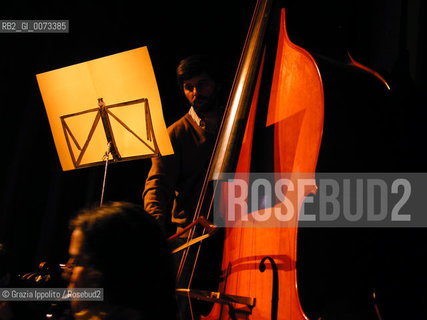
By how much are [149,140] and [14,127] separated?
Answer: 1480 mm

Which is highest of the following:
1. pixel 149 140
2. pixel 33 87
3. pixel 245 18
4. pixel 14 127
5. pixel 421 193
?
pixel 245 18

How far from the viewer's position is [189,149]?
1.86 m

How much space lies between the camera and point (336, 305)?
1.06 metres

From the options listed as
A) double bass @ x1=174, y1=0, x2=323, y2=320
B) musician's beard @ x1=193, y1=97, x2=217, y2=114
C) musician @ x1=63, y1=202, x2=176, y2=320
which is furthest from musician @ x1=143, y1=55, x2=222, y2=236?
musician @ x1=63, y1=202, x2=176, y2=320

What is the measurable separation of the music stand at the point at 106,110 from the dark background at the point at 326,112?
607 mm

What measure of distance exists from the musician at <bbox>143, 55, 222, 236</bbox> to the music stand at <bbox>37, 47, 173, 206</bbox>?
183 mm

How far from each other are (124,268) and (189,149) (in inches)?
42.3

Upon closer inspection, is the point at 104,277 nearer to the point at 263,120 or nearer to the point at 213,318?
the point at 213,318

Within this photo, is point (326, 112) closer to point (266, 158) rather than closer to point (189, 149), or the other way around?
point (266, 158)

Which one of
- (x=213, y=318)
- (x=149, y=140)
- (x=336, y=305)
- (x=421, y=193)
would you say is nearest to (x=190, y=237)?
(x=213, y=318)

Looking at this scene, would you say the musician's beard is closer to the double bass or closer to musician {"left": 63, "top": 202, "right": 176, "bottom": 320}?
the double bass

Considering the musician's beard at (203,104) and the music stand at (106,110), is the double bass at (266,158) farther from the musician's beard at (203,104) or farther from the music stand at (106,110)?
the musician's beard at (203,104)

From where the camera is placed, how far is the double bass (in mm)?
1086

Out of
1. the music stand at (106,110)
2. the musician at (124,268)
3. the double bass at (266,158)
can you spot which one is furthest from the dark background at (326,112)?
the music stand at (106,110)
